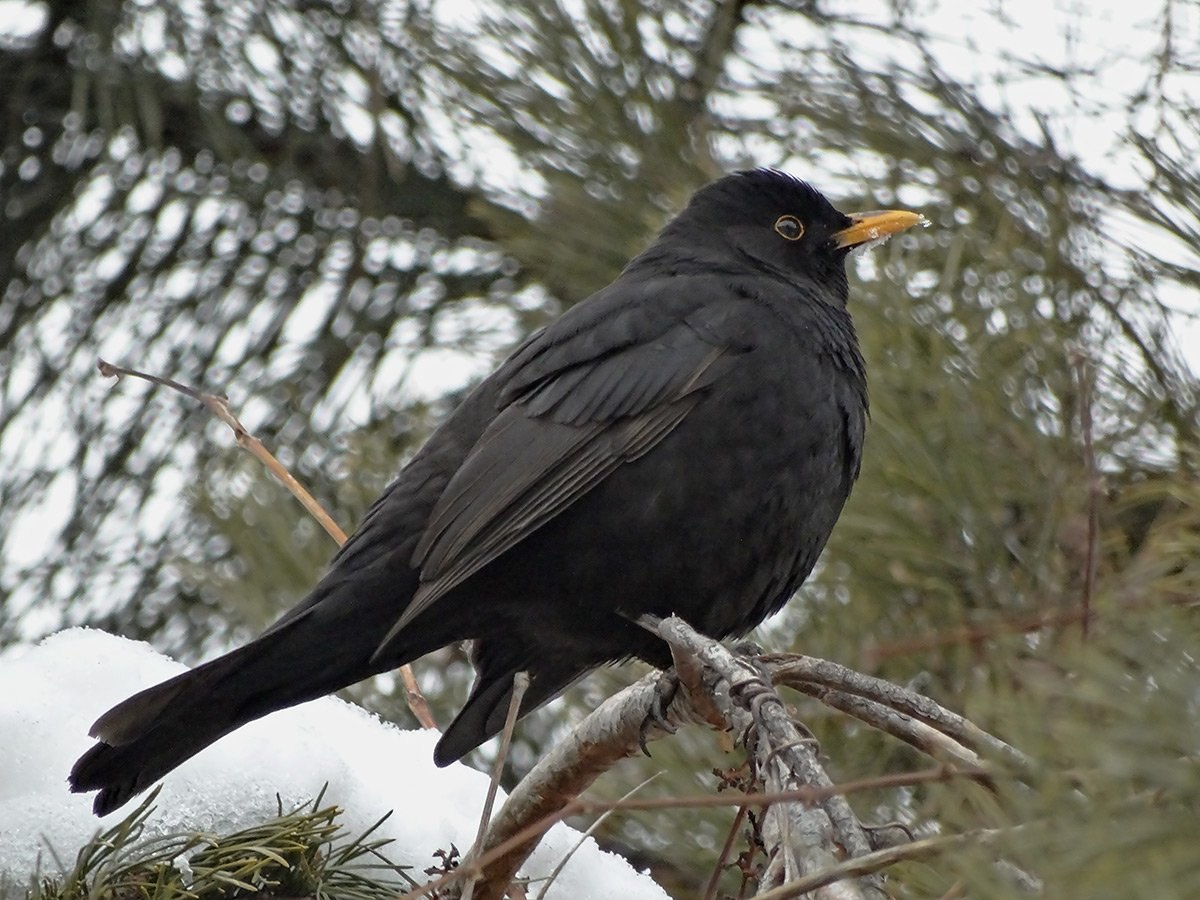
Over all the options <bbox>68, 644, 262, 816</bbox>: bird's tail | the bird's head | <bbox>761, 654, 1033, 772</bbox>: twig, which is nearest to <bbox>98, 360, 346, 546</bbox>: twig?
<bbox>68, 644, 262, 816</bbox>: bird's tail

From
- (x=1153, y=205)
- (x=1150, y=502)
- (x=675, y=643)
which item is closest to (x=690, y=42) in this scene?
(x=1153, y=205)

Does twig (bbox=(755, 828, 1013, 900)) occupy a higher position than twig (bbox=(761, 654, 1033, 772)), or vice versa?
twig (bbox=(761, 654, 1033, 772))

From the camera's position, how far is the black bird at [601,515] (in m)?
3.04

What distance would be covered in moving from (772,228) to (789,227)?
1.6 inches

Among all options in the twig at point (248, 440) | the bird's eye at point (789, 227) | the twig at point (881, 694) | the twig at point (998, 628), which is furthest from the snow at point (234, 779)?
the bird's eye at point (789, 227)

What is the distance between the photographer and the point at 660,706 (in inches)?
96.1

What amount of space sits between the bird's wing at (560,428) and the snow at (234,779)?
511mm

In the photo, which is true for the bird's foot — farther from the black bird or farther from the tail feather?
the tail feather

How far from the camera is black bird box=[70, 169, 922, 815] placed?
3035 mm

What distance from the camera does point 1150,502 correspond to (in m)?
3.13

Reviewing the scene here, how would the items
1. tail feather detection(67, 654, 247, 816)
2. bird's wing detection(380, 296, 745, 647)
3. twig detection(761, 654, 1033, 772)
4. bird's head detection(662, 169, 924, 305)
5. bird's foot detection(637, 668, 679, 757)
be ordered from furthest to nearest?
bird's head detection(662, 169, 924, 305) < bird's wing detection(380, 296, 745, 647) < bird's foot detection(637, 668, 679, 757) < tail feather detection(67, 654, 247, 816) < twig detection(761, 654, 1033, 772)

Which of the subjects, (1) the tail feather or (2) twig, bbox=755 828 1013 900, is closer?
(2) twig, bbox=755 828 1013 900

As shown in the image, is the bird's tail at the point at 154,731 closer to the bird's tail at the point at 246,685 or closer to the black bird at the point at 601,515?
the bird's tail at the point at 246,685

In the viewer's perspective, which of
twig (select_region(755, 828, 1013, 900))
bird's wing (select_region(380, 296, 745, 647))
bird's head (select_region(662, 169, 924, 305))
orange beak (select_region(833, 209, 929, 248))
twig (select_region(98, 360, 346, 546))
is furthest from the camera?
bird's head (select_region(662, 169, 924, 305))
